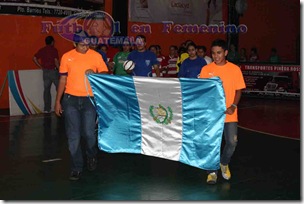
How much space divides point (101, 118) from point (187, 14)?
13.4 metres

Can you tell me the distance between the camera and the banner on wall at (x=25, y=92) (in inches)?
541

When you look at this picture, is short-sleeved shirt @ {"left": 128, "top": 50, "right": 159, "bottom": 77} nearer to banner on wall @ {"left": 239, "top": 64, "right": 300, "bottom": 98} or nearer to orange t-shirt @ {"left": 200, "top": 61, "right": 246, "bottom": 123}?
orange t-shirt @ {"left": 200, "top": 61, "right": 246, "bottom": 123}

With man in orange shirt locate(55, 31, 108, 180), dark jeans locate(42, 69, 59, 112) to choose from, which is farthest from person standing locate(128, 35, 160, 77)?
dark jeans locate(42, 69, 59, 112)

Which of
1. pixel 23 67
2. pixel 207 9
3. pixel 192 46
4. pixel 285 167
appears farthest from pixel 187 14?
pixel 285 167

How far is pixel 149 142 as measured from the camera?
7496 mm

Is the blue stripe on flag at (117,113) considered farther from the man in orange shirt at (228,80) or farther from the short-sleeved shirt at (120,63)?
the short-sleeved shirt at (120,63)

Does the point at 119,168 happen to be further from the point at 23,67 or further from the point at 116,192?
the point at 23,67

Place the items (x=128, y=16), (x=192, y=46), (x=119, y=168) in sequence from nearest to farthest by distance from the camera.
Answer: (x=119, y=168) < (x=192, y=46) < (x=128, y=16)

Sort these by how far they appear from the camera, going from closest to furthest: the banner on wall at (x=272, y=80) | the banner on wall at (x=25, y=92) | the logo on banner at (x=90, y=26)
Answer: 1. the banner on wall at (x=25, y=92)
2. the logo on banner at (x=90, y=26)
3. the banner on wall at (x=272, y=80)

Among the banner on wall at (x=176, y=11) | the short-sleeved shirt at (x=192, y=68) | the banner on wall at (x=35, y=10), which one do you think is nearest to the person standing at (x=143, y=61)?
the short-sleeved shirt at (x=192, y=68)

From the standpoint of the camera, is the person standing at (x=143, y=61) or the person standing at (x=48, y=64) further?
the person standing at (x=48, y=64)

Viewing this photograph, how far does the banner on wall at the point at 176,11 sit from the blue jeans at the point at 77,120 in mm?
11281

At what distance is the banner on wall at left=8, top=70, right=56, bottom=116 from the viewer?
13750 millimetres

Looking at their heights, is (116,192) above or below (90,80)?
below
